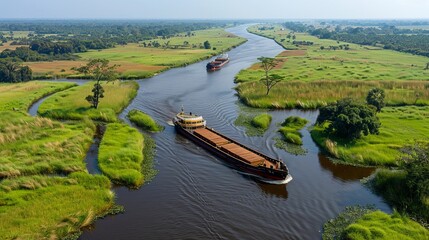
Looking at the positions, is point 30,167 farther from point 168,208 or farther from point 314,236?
point 314,236

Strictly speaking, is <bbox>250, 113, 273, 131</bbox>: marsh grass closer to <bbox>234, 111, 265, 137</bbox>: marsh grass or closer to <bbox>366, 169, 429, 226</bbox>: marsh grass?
<bbox>234, 111, 265, 137</bbox>: marsh grass

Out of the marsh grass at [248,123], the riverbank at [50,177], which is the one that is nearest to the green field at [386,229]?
the riverbank at [50,177]

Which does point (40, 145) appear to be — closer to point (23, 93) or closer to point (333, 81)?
point (23, 93)

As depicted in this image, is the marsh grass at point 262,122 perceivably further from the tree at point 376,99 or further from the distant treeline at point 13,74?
the distant treeline at point 13,74

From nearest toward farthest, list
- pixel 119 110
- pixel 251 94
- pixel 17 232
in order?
1. pixel 17 232
2. pixel 119 110
3. pixel 251 94

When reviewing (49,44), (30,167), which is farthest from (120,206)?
(49,44)

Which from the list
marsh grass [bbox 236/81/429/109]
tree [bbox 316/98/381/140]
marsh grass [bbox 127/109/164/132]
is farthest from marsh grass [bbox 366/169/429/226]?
marsh grass [bbox 236/81/429/109]

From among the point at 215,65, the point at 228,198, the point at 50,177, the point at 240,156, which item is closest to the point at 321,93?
the point at 240,156
